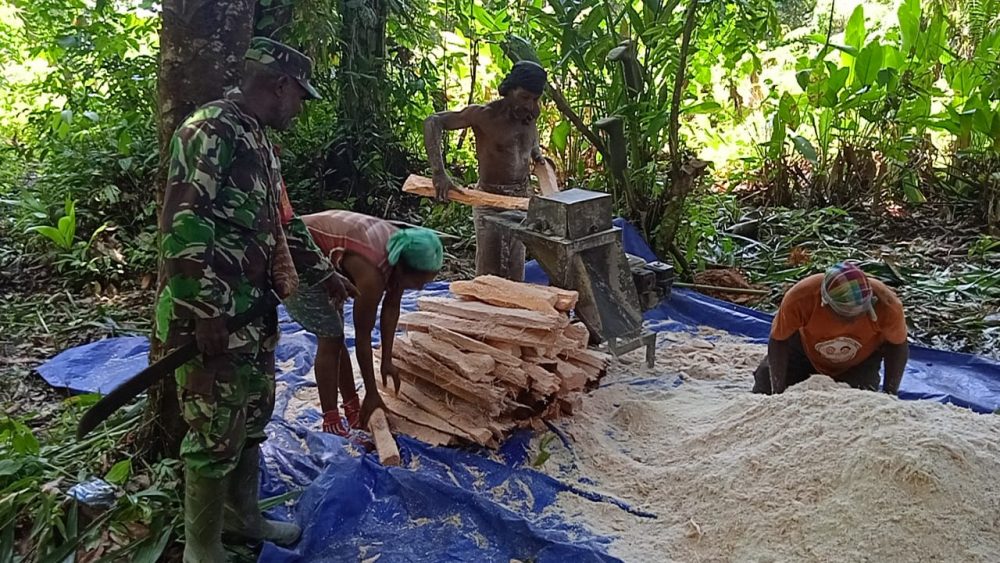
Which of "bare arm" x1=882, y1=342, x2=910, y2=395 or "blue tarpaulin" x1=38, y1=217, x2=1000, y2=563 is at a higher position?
"bare arm" x1=882, y1=342, x2=910, y2=395

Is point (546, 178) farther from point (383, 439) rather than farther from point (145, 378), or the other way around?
point (145, 378)

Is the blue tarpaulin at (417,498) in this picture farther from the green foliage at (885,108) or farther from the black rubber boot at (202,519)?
the green foliage at (885,108)

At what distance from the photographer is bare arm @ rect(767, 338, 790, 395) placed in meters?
3.62

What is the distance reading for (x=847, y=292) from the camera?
3277 mm

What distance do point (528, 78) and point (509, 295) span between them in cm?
124

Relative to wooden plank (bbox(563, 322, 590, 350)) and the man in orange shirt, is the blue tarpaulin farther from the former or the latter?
the man in orange shirt

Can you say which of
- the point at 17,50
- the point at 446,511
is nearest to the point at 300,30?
the point at 446,511

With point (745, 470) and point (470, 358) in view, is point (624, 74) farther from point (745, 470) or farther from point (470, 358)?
point (745, 470)

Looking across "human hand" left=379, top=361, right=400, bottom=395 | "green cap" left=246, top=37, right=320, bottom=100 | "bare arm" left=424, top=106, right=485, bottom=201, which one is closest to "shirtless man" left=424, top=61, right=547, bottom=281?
"bare arm" left=424, top=106, right=485, bottom=201

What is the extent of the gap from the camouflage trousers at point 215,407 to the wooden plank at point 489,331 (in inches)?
51.2

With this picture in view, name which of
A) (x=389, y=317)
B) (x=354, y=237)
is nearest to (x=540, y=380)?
(x=389, y=317)

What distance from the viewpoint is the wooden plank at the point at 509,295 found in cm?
382

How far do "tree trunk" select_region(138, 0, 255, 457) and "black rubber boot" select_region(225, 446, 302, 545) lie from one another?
0.53m

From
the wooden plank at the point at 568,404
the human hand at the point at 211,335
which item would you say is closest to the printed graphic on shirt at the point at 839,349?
the wooden plank at the point at 568,404
